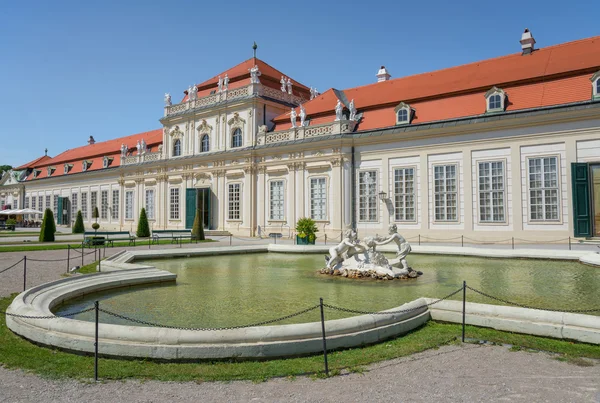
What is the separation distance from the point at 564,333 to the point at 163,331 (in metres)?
5.88

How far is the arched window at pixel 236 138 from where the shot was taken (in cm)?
3550

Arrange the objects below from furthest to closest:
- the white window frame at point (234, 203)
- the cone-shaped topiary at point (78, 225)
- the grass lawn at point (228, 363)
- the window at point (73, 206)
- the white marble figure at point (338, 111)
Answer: the window at point (73, 206)
the cone-shaped topiary at point (78, 225)
the white window frame at point (234, 203)
the white marble figure at point (338, 111)
the grass lawn at point (228, 363)

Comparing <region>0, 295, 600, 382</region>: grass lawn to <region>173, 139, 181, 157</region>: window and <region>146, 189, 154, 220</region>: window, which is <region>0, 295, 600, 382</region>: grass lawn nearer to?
<region>173, 139, 181, 157</region>: window

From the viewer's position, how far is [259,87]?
34.2 m

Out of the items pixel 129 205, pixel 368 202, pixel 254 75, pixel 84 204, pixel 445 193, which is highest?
pixel 254 75

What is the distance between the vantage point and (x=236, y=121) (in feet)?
116

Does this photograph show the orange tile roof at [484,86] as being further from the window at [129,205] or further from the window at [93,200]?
the window at [93,200]

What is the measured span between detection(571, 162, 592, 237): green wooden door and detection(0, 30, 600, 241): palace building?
0.21 ft

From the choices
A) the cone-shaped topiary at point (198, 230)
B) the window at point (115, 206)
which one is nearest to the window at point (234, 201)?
the cone-shaped topiary at point (198, 230)

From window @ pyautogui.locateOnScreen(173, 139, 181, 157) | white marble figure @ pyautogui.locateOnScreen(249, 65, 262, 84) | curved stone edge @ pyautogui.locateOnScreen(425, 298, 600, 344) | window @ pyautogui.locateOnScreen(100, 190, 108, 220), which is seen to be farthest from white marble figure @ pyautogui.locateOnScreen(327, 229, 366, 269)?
window @ pyautogui.locateOnScreen(100, 190, 108, 220)

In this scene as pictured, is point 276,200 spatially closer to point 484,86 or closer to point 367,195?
point 367,195

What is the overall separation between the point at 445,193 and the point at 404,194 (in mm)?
2467

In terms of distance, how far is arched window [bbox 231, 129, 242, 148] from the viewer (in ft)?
116

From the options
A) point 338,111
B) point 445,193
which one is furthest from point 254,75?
point 445,193
